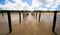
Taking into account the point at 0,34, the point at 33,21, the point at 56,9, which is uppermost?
the point at 56,9

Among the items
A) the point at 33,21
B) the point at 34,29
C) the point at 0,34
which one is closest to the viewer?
the point at 0,34

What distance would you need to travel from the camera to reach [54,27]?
1520 mm

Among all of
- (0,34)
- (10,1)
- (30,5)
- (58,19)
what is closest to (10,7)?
(10,1)

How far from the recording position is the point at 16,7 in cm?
102

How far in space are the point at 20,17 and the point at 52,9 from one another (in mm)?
787

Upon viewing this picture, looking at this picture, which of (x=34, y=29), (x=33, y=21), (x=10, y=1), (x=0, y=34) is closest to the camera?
(x=10, y=1)

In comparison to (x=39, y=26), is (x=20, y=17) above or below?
above

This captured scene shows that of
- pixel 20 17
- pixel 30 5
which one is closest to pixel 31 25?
pixel 20 17

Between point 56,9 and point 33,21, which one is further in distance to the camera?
point 33,21

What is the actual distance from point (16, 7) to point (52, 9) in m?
0.33

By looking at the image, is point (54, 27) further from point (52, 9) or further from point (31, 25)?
point (52, 9)

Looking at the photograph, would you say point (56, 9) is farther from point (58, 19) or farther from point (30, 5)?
point (58, 19)

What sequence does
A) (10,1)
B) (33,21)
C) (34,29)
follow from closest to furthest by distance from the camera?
(10,1), (34,29), (33,21)

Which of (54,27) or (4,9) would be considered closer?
(4,9)
